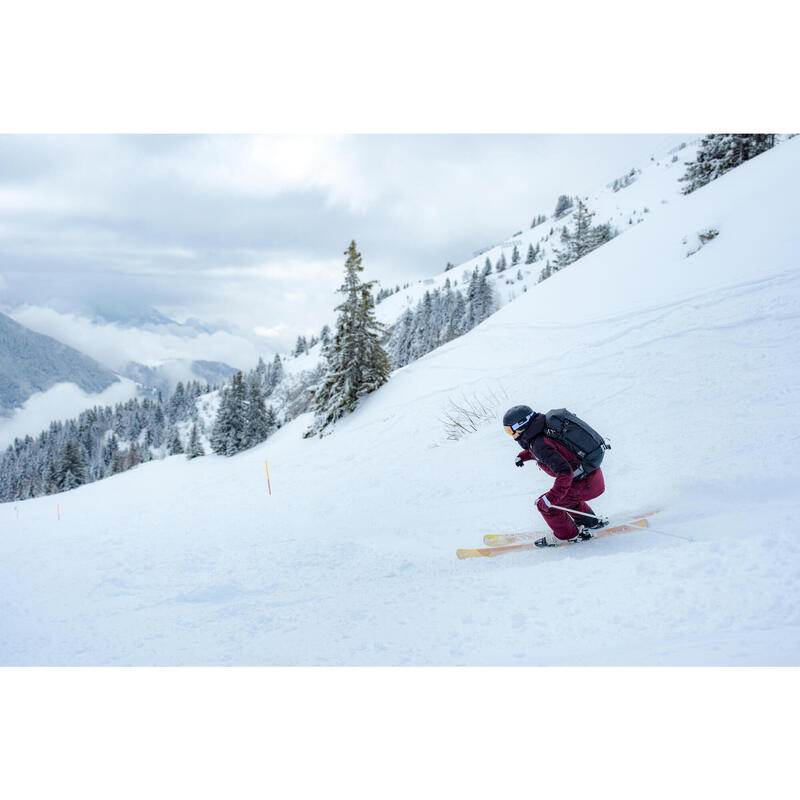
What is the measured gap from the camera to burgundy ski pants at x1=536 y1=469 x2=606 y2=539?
480 cm

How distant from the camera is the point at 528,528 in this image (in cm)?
557

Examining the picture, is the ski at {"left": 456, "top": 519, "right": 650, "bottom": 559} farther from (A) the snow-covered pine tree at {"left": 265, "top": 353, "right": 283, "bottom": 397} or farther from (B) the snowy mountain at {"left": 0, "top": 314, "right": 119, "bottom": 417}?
(A) the snow-covered pine tree at {"left": 265, "top": 353, "right": 283, "bottom": 397}

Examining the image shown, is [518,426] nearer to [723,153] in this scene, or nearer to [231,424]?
[723,153]

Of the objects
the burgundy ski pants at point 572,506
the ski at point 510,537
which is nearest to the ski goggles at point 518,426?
the burgundy ski pants at point 572,506

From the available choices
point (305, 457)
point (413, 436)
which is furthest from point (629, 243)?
point (305, 457)

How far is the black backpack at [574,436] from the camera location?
4648 mm

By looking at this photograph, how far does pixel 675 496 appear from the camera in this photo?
5.05 m

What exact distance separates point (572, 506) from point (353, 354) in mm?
17200

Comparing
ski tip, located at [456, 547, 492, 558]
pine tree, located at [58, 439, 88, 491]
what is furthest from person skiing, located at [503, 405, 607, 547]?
pine tree, located at [58, 439, 88, 491]

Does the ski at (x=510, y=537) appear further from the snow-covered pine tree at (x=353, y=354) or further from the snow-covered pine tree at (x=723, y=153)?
the snow-covered pine tree at (x=723, y=153)

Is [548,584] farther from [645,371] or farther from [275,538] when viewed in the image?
[645,371]

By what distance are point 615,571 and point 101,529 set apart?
9350 mm

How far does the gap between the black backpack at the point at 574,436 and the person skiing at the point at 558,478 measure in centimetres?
6

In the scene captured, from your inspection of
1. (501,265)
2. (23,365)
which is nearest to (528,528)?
(501,265)
